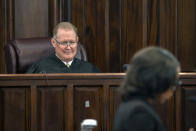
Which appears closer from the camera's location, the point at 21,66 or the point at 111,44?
the point at 21,66

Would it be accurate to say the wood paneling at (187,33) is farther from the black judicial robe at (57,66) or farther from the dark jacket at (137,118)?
the dark jacket at (137,118)

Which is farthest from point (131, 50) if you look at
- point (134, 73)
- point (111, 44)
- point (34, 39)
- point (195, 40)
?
point (134, 73)

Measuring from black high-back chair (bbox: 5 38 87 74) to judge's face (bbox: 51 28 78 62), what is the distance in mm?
158

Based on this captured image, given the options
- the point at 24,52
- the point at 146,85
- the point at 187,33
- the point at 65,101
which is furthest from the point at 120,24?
the point at 146,85

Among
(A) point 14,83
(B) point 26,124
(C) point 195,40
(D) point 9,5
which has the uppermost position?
(D) point 9,5

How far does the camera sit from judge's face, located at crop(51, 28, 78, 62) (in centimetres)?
402

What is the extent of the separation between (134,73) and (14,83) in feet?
5.76

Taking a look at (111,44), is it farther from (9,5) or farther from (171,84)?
(171,84)

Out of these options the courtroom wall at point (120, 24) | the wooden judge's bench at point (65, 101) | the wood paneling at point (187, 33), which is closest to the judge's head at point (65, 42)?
the wooden judge's bench at point (65, 101)

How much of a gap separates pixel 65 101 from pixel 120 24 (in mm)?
1649

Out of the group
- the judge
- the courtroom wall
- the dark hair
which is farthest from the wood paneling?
the dark hair

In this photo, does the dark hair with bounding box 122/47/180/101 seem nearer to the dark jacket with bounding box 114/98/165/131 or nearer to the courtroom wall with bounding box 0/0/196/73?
the dark jacket with bounding box 114/98/165/131

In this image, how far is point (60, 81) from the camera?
3410 millimetres

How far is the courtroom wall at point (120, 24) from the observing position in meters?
4.83
